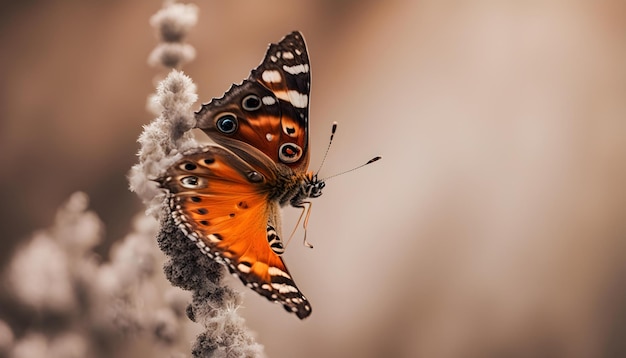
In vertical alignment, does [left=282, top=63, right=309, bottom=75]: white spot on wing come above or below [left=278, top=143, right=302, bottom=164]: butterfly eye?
above

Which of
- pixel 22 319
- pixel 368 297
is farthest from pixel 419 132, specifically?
pixel 22 319

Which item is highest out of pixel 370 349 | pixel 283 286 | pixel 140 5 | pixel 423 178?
pixel 140 5

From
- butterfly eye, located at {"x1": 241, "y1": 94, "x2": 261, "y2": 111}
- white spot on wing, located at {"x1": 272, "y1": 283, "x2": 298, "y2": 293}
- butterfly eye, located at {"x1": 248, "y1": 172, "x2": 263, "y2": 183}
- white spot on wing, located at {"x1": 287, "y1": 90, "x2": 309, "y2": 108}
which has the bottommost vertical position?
white spot on wing, located at {"x1": 272, "y1": 283, "x2": 298, "y2": 293}

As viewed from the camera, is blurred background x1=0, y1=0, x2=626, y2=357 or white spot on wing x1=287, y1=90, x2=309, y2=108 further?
blurred background x1=0, y1=0, x2=626, y2=357

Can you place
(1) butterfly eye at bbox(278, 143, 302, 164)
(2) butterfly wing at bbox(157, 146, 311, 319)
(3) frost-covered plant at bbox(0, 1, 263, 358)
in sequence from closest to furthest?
(2) butterfly wing at bbox(157, 146, 311, 319) → (1) butterfly eye at bbox(278, 143, 302, 164) → (3) frost-covered plant at bbox(0, 1, 263, 358)

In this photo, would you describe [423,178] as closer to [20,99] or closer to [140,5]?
[140,5]

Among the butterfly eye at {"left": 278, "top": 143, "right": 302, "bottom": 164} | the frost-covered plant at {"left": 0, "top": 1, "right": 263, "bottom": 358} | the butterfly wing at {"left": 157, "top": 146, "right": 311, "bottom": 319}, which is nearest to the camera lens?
the butterfly wing at {"left": 157, "top": 146, "right": 311, "bottom": 319}

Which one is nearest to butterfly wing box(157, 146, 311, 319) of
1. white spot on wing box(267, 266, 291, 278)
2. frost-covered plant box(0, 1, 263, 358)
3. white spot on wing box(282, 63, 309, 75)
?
white spot on wing box(267, 266, 291, 278)

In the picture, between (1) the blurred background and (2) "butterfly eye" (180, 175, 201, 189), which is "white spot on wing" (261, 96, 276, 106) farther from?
(1) the blurred background
